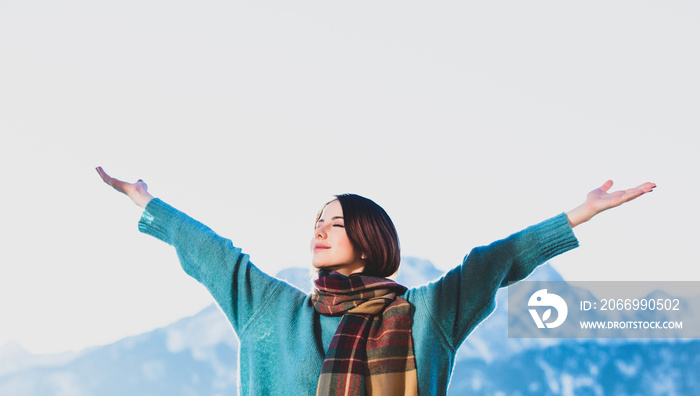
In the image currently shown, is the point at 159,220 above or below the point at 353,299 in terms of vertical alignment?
above

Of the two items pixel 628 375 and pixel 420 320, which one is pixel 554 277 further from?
pixel 420 320

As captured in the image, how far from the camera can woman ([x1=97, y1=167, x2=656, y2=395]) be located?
1.17m

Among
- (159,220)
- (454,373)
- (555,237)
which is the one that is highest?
(159,220)

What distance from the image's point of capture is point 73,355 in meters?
2.04

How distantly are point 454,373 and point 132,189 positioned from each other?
4.52ft

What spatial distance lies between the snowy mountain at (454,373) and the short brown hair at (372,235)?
0.76 m

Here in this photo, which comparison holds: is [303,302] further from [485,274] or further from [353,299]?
[485,274]

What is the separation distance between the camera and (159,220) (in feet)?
4.33

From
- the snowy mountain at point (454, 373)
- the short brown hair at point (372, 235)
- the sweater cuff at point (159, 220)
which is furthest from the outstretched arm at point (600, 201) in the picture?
the snowy mountain at point (454, 373)

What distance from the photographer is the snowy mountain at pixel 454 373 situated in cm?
205

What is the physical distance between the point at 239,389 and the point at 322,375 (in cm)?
24
